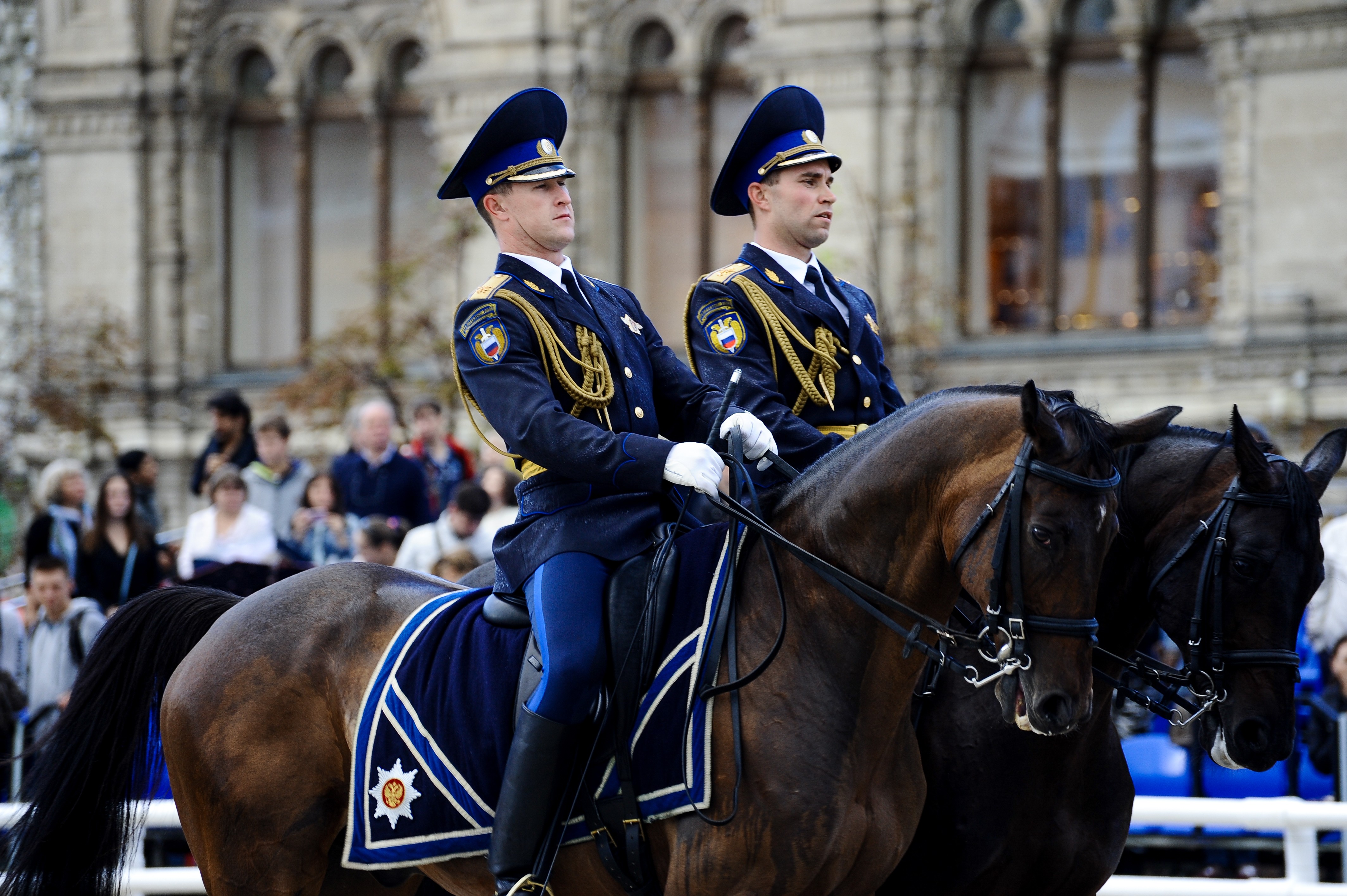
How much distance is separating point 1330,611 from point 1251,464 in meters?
4.74

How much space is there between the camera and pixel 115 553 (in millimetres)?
10352

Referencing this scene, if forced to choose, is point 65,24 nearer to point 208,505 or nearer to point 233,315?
point 233,315

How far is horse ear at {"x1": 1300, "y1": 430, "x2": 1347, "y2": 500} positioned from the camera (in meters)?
4.66

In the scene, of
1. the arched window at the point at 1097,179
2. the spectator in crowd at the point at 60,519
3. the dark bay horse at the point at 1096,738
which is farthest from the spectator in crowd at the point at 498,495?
the arched window at the point at 1097,179

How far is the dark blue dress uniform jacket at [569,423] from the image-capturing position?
4348 millimetres

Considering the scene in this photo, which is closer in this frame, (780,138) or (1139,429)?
(1139,429)

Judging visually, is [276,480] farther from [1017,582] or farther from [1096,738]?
[1017,582]

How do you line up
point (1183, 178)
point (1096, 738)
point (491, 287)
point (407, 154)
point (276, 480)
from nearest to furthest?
point (491, 287) < point (1096, 738) < point (276, 480) < point (1183, 178) < point (407, 154)

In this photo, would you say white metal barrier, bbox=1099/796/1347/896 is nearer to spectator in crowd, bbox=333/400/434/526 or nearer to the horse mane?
the horse mane

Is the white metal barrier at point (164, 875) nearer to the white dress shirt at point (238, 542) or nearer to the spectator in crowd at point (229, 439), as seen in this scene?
the white dress shirt at point (238, 542)

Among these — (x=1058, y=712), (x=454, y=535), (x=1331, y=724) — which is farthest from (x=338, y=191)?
(x=1058, y=712)

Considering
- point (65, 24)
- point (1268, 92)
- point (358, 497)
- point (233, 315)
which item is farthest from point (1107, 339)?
point (65, 24)

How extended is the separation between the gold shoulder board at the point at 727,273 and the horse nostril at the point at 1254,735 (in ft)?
6.78

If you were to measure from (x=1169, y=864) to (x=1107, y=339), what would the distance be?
28.2ft
